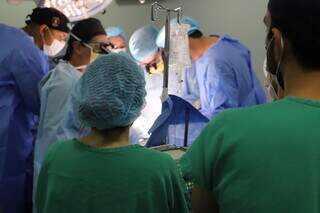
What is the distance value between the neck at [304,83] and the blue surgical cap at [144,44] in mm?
2375

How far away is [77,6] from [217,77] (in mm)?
931

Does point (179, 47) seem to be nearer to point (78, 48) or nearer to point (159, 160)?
point (78, 48)

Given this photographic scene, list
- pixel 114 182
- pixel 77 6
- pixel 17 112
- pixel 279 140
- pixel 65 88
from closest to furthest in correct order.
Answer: pixel 279 140 → pixel 114 182 → pixel 65 88 → pixel 17 112 → pixel 77 6

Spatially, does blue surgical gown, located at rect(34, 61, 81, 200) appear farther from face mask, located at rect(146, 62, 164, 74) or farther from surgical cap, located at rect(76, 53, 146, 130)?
face mask, located at rect(146, 62, 164, 74)

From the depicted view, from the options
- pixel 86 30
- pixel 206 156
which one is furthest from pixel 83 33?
pixel 206 156

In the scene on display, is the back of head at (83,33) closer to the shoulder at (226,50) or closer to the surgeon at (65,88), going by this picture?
the surgeon at (65,88)

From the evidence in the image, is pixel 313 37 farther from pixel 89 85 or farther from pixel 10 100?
pixel 10 100

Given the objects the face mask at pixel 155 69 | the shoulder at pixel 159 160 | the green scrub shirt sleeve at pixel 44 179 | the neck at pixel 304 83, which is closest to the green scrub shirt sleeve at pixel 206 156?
the neck at pixel 304 83

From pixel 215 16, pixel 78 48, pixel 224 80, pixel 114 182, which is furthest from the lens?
pixel 215 16

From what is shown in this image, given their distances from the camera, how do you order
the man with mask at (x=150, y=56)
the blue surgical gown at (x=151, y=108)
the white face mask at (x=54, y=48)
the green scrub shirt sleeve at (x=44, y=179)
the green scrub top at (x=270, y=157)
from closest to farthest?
the green scrub top at (x=270, y=157)
the green scrub shirt sleeve at (x=44, y=179)
the blue surgical gown at (x=151, y=108)
the white face mask at (x=54, y=48)
the man with mask at (x=150, y=56)

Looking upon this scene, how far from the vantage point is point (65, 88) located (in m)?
1.89

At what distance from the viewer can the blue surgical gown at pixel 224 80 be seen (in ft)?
8.36

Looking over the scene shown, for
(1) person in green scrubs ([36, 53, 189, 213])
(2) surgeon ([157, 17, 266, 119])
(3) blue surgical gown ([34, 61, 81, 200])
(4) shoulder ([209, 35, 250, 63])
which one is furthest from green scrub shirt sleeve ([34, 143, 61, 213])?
(4) shoulder ([209, 35, 250, 63])

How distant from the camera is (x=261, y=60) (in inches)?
137
